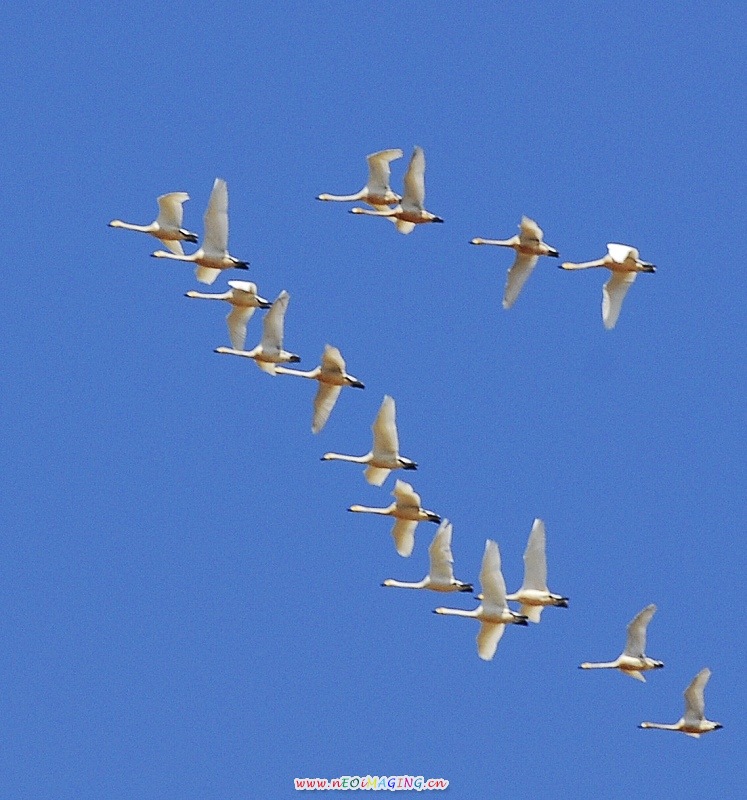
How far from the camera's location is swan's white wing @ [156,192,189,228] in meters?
75.6

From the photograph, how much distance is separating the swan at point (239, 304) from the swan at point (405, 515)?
6.14m

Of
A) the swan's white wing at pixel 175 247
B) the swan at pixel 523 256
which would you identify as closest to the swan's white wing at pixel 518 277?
the swan at pixel 523 256

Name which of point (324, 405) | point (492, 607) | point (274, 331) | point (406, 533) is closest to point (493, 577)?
point (492, 607)

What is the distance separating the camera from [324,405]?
7500 cm

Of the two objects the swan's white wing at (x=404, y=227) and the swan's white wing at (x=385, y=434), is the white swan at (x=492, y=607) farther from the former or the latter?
the swan's white wing at (x=404, y=227)

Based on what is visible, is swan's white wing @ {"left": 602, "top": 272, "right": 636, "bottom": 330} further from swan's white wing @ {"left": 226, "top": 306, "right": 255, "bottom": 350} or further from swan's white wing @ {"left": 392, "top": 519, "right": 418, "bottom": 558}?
swan's white wing @ {"left": 226, "top": 306, "right": 255, "bottom": 350}

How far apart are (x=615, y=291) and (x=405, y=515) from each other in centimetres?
868

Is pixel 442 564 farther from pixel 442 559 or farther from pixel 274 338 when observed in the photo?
pixel 274 338

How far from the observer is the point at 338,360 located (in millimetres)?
74375

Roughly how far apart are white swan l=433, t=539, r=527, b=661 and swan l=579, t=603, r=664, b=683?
10.9ft

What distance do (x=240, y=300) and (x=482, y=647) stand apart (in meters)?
11.7

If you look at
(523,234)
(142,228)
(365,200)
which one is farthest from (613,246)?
(142,228)

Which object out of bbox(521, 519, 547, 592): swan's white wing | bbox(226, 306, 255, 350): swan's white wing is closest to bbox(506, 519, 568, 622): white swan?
bbox(521, 519, 547, 592): swan's white wing

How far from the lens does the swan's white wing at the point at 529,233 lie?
72.9 meters
